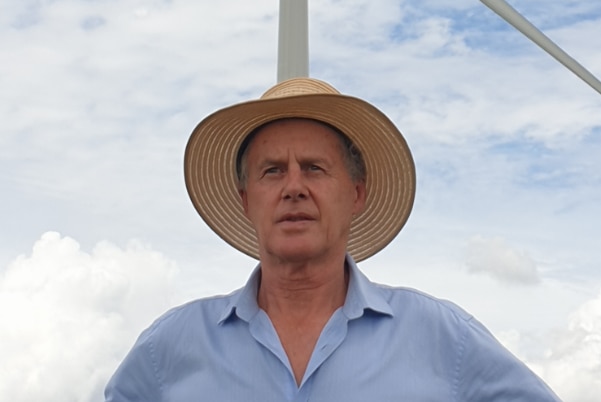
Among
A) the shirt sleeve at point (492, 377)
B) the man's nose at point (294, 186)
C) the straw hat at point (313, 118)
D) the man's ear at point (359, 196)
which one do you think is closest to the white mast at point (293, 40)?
the straw hat at point (313, 118)

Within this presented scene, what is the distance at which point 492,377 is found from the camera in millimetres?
5527

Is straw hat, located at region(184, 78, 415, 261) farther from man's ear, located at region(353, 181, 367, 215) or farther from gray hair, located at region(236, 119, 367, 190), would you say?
man's ear, located at region(353, 181, 367, 215)

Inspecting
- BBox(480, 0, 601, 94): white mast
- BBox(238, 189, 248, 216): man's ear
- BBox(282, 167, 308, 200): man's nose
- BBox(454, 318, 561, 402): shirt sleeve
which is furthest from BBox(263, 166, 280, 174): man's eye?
BBox(480, 0, 601, 94): white mast

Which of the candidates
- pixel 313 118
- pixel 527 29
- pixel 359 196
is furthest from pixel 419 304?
pixel 527 29

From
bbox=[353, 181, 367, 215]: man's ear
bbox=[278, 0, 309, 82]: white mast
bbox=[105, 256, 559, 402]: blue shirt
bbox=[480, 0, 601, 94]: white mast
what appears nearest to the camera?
bbox=[105, 256, 559, 402]: blue shirt

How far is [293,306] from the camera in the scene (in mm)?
5773

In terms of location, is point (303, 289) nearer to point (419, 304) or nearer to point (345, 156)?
point (419, 304)

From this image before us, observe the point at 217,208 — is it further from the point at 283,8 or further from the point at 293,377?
the point at 283,8

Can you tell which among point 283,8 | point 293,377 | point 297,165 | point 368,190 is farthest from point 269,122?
point 283,8

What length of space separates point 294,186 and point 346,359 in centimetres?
90

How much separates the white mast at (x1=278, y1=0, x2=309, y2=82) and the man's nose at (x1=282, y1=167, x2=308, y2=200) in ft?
22.6

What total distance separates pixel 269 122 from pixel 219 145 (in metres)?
0.54

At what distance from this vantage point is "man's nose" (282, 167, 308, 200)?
218 inches

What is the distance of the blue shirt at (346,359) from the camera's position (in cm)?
548
